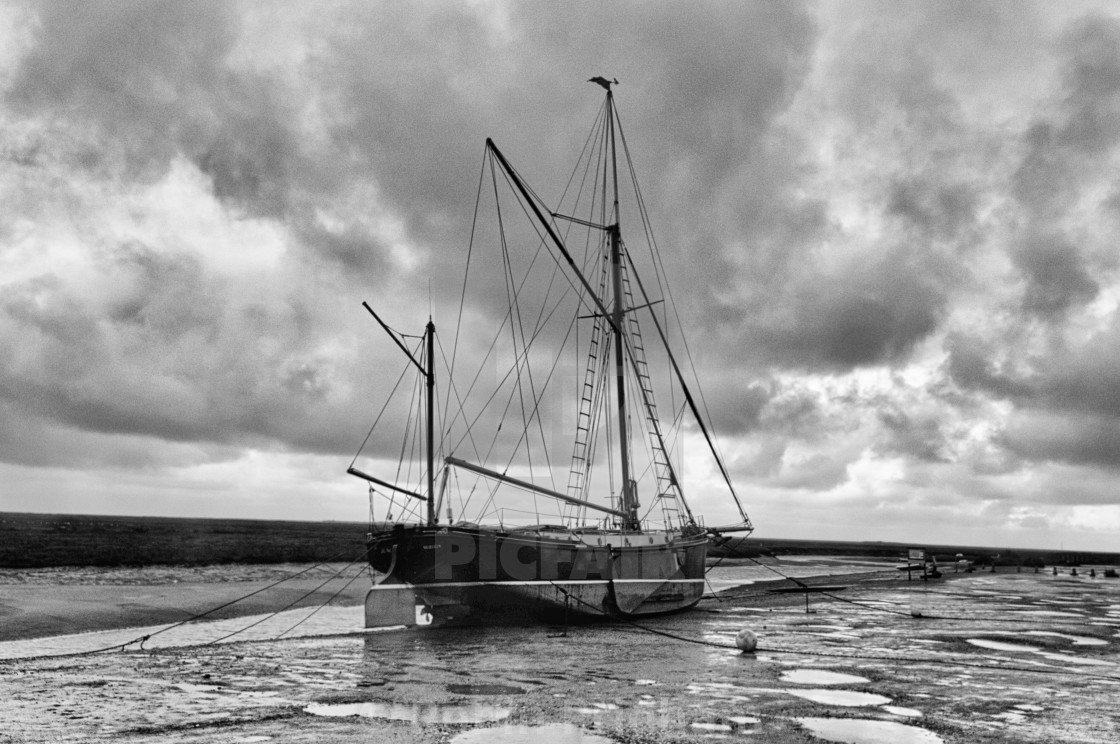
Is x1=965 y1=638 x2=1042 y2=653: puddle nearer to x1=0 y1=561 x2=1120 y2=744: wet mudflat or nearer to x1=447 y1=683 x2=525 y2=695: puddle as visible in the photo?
x1=0 y1=561 x2=1120 y2=744: wet mudflat

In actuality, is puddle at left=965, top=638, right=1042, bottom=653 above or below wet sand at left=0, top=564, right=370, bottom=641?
above

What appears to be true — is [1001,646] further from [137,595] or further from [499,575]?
[137,595]

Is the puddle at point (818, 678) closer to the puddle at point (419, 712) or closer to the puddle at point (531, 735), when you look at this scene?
the puddle at point (531, 735)

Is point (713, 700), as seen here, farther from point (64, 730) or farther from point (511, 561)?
point (511, 561)

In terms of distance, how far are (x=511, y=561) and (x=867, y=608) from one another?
2091 centimetres

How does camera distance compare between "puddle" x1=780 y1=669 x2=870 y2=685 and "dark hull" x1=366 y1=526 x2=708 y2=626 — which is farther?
"dark hull" x1=366 y1=526 x2=708 y2=626

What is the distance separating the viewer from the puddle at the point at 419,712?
1524 cm

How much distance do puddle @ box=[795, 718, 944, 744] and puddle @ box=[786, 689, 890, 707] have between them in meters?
1.68

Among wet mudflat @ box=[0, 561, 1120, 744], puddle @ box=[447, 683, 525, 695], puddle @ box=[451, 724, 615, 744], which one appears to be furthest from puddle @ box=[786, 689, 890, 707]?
puddle @ box=[447, 683, 525, 695]

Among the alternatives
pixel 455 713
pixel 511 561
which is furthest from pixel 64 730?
pixel 511 561

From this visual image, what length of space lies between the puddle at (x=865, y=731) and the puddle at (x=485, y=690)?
19.5 ft

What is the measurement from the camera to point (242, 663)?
22.9 m

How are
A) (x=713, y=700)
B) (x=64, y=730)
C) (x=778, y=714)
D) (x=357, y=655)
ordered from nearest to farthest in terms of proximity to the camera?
(x=64, y=730) < (x=778, y=714) < (x=713, y=700) < (x=357, y=655)

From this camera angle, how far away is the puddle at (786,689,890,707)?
667 inches
